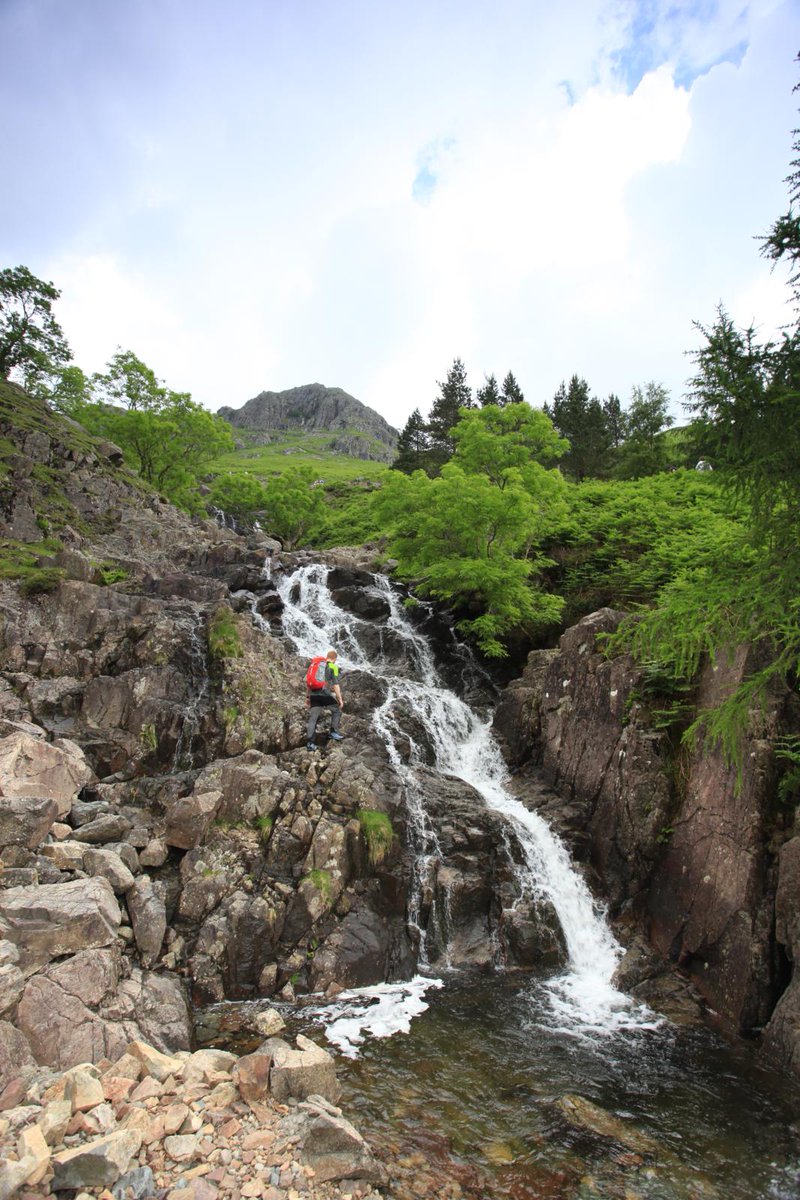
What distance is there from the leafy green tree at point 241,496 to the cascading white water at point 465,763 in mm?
26838

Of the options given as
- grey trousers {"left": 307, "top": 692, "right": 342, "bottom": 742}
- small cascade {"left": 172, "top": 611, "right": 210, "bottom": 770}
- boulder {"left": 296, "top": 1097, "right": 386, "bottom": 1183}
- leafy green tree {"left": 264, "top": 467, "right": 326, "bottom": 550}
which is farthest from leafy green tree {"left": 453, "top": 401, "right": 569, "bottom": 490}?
leafy green tree {"left": 264, "top": 467, "right": 326, "bottom": 550}

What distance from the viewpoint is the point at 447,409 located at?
212 feet

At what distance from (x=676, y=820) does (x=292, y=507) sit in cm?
4639

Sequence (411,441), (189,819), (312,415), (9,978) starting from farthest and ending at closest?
(312,415), (411,441), (189,819), (9,978)

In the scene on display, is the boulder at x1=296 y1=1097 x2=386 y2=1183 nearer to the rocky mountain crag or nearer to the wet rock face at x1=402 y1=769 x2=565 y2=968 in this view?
the rocky mountain crag

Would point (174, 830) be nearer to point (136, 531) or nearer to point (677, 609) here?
point (677, 609)

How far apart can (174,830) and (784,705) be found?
14.1m

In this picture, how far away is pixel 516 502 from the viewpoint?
2362cm

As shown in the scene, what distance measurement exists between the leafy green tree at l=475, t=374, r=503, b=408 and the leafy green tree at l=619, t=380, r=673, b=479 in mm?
22143

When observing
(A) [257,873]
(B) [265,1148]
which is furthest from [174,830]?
(B) [265,1148]

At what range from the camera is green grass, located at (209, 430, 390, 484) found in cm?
11756

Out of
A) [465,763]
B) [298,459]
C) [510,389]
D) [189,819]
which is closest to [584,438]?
[510,389]

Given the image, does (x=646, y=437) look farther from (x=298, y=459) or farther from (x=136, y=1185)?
(x=298, y=459)

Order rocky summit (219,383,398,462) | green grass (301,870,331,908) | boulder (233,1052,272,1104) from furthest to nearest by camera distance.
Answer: rocky summit (219,383,398,462)
green grass (301,870,331,908)
boulder (233,1052,272,1104)
